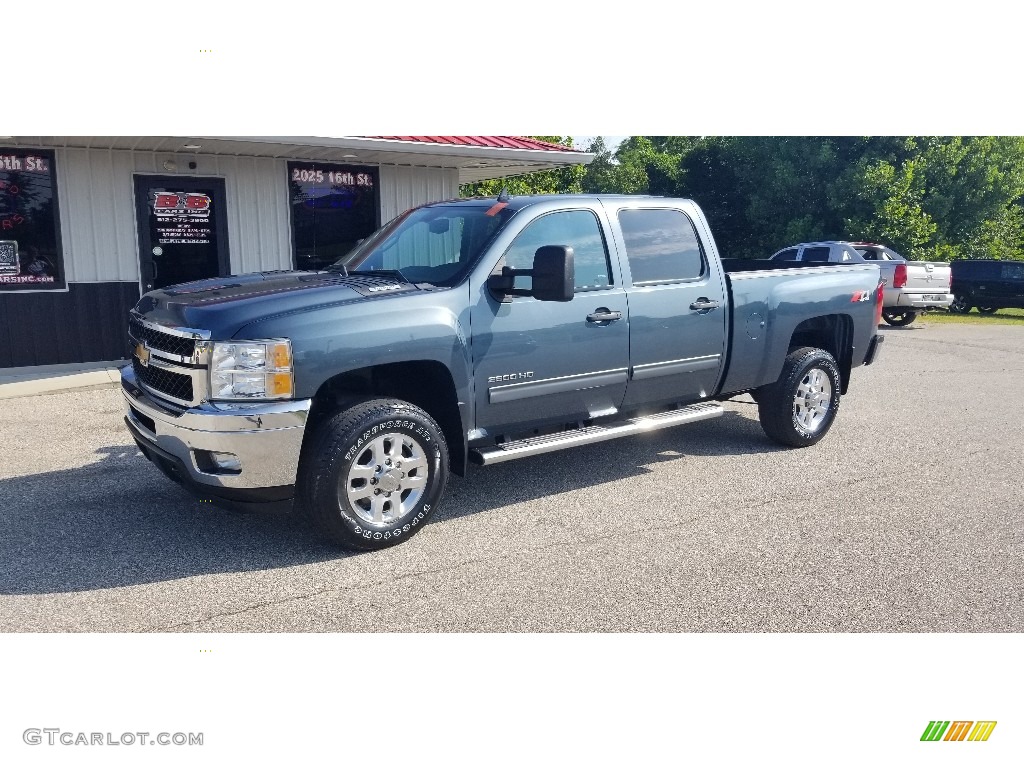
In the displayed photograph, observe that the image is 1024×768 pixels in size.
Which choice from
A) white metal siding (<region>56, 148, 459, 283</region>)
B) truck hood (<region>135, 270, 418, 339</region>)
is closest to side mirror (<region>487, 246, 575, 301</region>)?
truck hood (<region>135, 270, 418, 339</region>)

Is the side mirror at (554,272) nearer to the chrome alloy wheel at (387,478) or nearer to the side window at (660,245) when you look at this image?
the side window at (660,245)

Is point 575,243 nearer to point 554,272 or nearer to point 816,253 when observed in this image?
point 554,272

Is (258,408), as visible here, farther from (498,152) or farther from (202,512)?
(498,152)

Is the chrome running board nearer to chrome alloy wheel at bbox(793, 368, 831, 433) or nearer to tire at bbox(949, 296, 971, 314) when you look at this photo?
chrome alloy wheel at bbox(793, 368, 831, 433)

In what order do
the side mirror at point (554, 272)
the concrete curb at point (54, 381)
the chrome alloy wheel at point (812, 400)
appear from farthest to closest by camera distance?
the concrete curb at point (54, 381)
the chrome alloy wheel at point (812, 400)
the side mirror at point (554, 272)

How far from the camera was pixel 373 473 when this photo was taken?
4.56 metres

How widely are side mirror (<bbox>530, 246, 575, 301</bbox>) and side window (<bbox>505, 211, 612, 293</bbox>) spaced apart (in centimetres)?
37

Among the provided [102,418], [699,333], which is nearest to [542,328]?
[699,333]

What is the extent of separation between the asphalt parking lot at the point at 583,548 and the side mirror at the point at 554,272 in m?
1.42

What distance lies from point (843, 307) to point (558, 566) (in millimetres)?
4000

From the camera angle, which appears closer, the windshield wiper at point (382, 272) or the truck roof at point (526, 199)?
the windshield wiper at point (382, 272)

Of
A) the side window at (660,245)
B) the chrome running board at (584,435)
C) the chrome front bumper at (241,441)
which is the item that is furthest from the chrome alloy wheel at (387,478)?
the side window at (660,245)

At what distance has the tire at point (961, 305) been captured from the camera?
2397 cm

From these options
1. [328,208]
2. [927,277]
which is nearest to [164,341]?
[328,208]
